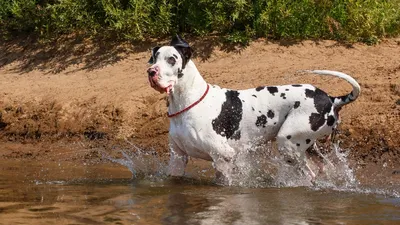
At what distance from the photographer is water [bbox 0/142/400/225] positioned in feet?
22.3

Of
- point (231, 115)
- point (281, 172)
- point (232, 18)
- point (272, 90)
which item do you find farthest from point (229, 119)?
point (232, 18)

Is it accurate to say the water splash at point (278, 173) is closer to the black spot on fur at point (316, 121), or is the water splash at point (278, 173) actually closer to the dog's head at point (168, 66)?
the black spot on fur at point (316, 121)

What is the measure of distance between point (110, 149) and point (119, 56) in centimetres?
237

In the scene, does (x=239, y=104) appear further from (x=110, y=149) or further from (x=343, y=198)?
(x=110, y=149)

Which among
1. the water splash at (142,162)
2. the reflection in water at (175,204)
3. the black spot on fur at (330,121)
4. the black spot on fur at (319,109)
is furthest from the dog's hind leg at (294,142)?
the water splash at (142,162)

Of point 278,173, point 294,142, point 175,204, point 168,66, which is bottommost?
point 278,173

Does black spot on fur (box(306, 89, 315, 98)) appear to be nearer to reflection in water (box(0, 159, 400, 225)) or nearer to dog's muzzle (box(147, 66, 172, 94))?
reflection in water (box(0, 159, 400, 225))

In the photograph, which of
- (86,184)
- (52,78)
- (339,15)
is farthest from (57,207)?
(339,15)

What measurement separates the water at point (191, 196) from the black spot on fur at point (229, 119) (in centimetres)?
31

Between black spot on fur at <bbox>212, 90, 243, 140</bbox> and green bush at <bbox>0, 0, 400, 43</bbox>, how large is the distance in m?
4.04

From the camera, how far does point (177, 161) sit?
340 inches

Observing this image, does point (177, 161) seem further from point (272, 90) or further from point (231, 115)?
point (272, 90)

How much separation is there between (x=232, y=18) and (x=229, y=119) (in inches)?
177

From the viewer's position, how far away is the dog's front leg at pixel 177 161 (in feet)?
28.0
